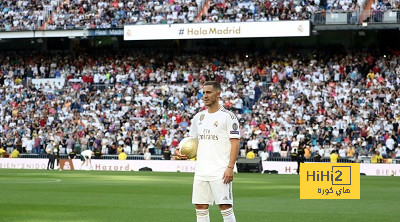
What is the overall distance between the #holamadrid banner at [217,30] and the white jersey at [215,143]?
1464 inches

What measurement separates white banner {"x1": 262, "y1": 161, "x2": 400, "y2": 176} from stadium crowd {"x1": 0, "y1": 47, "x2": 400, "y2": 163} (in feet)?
2.62

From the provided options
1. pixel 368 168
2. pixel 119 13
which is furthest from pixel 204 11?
pixel 368 168

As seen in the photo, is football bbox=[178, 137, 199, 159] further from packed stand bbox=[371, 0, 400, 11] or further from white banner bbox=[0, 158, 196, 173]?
packed stand bbox=[371, 0, 400, 11]

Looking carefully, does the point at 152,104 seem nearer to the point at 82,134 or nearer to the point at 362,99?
the point at 82,134

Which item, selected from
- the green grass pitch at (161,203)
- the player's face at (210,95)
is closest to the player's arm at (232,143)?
the player's face at (210,95)

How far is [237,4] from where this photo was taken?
51125 mm

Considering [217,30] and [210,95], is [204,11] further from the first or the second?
[210,95]

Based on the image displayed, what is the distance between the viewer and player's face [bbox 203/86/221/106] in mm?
11281

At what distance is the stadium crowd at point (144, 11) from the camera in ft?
161

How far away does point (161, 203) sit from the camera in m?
20.6

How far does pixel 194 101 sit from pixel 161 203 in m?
28.9

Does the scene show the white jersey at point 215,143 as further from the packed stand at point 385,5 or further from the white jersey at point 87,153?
the packed stand at point 385,5

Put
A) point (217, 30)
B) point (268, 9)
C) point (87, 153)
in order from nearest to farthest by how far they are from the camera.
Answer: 1. point (87, 153)
2. point (268, 9)
3. point (217, 30)

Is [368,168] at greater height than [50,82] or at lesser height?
lesser
